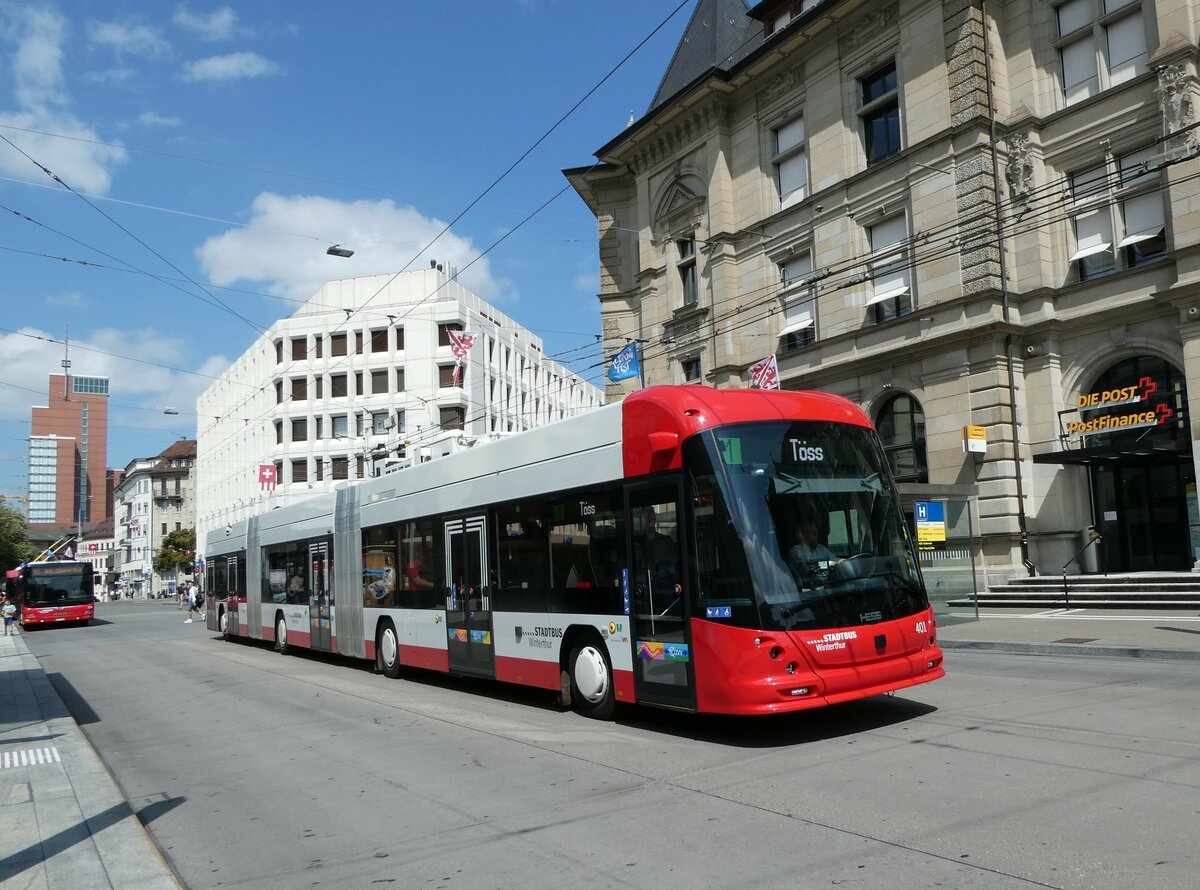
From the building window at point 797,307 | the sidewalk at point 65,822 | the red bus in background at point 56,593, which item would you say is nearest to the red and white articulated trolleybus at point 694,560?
the sidewalk at point 65,822

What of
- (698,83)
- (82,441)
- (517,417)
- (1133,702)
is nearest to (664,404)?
(1133,702)

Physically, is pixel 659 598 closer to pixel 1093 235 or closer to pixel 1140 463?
pixel 1140 463

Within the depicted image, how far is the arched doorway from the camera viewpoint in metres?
22.3

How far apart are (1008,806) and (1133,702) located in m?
4.50

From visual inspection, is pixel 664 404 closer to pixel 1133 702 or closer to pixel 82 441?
pixel 1133 702

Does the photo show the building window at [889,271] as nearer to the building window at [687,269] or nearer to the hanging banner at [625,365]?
the hanging banner at [625,365]

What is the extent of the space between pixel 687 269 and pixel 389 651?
72.5ft

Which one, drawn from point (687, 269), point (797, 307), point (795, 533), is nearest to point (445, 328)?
point (687, 269)

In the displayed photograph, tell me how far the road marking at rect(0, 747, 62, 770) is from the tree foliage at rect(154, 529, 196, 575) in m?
91.2

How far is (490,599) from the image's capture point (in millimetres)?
12352

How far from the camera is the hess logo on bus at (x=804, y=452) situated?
888 centimetres

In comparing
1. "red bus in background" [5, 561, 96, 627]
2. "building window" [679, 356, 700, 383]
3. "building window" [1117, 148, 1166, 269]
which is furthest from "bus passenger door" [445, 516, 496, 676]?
"red bus in background" [5, 561, 96, 627]

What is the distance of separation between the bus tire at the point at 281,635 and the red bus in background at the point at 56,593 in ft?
79.4

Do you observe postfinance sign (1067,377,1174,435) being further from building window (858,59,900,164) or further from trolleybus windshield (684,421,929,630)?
trolleybus windshield (684,421,929,630)
